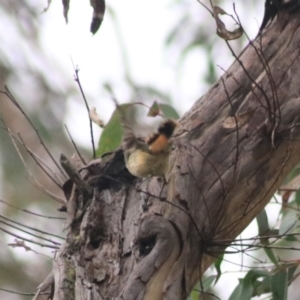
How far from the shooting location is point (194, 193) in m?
1.29

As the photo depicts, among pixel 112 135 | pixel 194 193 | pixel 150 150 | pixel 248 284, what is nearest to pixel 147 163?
pixel 150 150

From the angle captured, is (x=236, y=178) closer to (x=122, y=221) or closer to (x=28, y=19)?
(x=122, y=221)

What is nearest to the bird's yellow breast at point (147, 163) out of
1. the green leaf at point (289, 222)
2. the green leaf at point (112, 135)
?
the green leaf at point (112, 135)

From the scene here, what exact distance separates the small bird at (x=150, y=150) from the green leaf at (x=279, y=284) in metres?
0.70

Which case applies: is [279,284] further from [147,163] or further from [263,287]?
[147,163]

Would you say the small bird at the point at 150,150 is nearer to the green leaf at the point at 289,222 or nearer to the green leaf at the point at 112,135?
the green leaf at the point at 112,135

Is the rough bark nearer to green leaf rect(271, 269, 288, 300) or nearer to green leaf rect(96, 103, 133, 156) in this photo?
green leaf rect(96, 103, 133, 156)

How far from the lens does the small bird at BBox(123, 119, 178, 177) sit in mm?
1048

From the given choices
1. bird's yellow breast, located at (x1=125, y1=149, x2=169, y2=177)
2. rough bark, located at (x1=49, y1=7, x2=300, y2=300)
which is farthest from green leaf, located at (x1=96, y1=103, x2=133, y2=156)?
bird's yellow breast, located at (x1=125, y1=149, x2=169, y2=177)

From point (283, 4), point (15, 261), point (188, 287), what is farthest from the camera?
point (15, 261)

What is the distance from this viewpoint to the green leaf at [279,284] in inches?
64.6

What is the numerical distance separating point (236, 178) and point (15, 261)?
2532mm

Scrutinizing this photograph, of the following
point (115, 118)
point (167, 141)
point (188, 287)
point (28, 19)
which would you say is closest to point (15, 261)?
point (28, 19)

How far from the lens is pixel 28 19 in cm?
380
